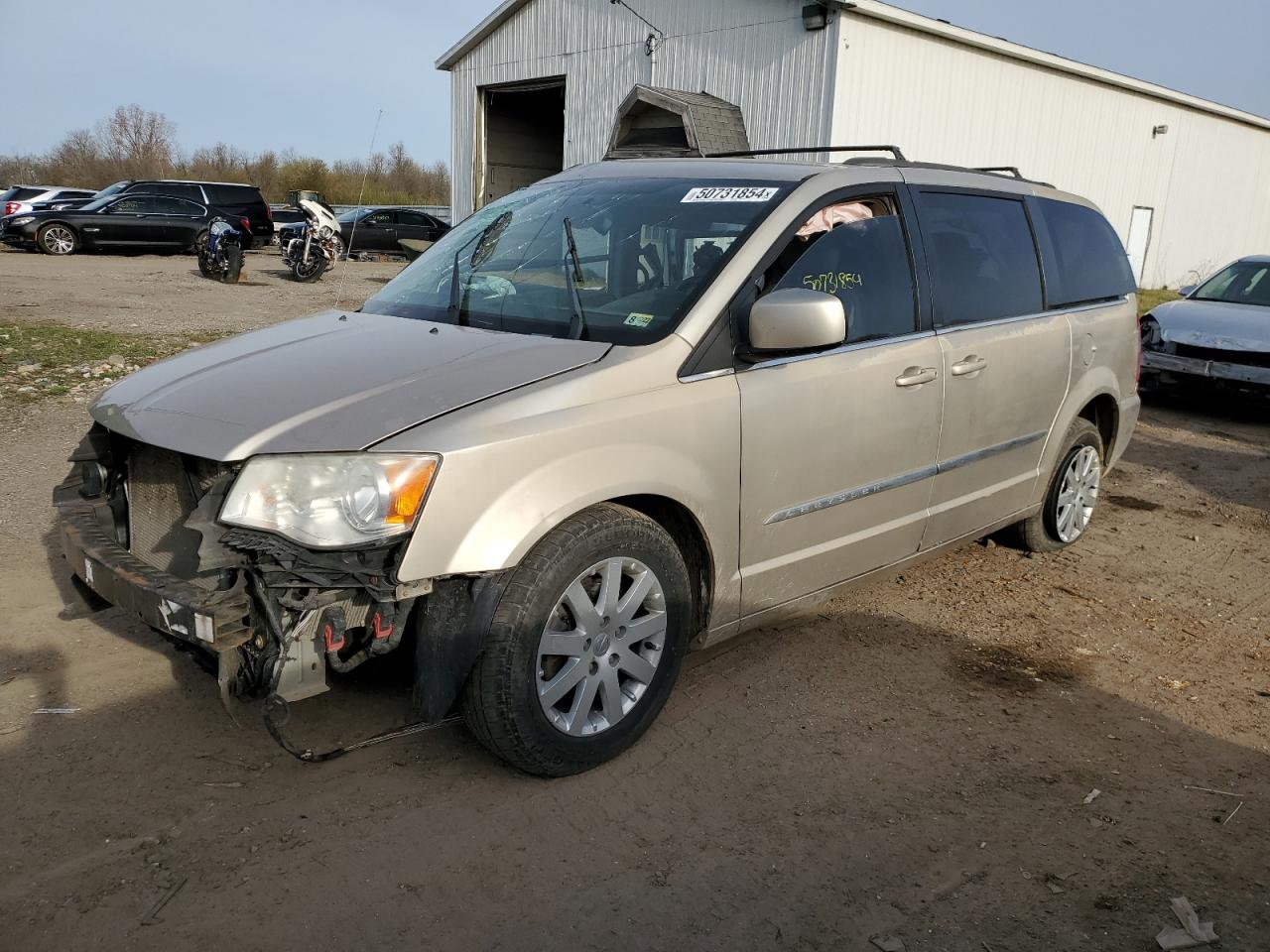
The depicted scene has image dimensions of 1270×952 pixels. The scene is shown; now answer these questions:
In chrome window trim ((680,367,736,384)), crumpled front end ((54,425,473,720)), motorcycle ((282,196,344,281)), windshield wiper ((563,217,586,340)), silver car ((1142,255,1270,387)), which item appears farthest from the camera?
motorcycle ((282,196,344,281))

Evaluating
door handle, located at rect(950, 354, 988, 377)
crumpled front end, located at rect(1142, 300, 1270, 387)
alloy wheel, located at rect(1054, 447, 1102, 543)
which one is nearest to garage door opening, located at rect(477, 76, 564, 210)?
crumpled front end, located at rect(1142, 300, 1270, 387)

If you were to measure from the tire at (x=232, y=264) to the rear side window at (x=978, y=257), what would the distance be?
16229mm

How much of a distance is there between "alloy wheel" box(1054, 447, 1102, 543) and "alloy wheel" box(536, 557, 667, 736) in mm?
3047

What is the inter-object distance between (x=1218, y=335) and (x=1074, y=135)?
12.4 m

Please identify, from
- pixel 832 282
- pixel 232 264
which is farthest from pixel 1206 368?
pixel 232 264

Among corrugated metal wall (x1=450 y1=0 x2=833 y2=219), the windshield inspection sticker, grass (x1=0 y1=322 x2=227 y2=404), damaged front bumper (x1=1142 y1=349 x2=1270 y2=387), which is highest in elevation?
corrugated metal wall (x1=450 y1=0 x2=833 y2=219)

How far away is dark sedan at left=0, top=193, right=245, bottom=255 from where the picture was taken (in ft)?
72.7

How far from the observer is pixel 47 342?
9.98 m

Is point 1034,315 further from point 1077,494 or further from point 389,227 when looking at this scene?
point 389,227

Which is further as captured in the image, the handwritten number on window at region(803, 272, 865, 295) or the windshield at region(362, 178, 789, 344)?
the handwritten number on window at region(803, 272, 865, 295)

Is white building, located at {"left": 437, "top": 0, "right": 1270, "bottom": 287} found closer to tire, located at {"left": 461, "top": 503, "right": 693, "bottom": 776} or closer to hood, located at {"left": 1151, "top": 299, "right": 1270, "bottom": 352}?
hood, located at {"left": 1151, "top": 299, "right": 1270, "bottom": 352}

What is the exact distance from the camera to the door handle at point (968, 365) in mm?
4238

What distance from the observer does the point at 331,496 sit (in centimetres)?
274

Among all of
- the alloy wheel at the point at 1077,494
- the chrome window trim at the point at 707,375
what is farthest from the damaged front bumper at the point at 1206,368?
the chrome window trim at the point at 707,375
